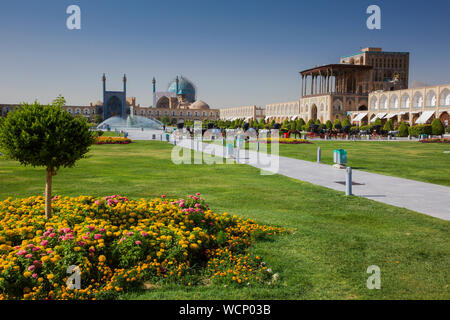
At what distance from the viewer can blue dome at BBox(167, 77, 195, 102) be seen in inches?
5187

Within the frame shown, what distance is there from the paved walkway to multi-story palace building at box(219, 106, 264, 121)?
85775 millimetres

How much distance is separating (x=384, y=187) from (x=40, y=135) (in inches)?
314

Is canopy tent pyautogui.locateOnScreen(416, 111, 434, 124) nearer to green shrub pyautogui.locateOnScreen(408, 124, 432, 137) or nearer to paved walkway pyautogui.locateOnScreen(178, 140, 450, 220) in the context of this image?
green shrub pyautogui.locateOnScreen(408, 124, 432, 137)

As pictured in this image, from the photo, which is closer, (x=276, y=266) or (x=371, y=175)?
(x=276, y=266)

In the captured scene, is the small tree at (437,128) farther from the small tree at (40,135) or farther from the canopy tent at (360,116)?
the small tree at (40,135)

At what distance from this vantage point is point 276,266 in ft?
14.3

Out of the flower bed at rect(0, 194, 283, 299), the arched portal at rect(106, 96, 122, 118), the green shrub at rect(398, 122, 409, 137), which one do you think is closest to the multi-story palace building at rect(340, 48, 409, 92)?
the green shrub at rect(398, 122, 409, 137)

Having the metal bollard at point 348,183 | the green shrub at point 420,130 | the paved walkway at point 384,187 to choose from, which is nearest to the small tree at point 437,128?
the green shrub at point 420,130
